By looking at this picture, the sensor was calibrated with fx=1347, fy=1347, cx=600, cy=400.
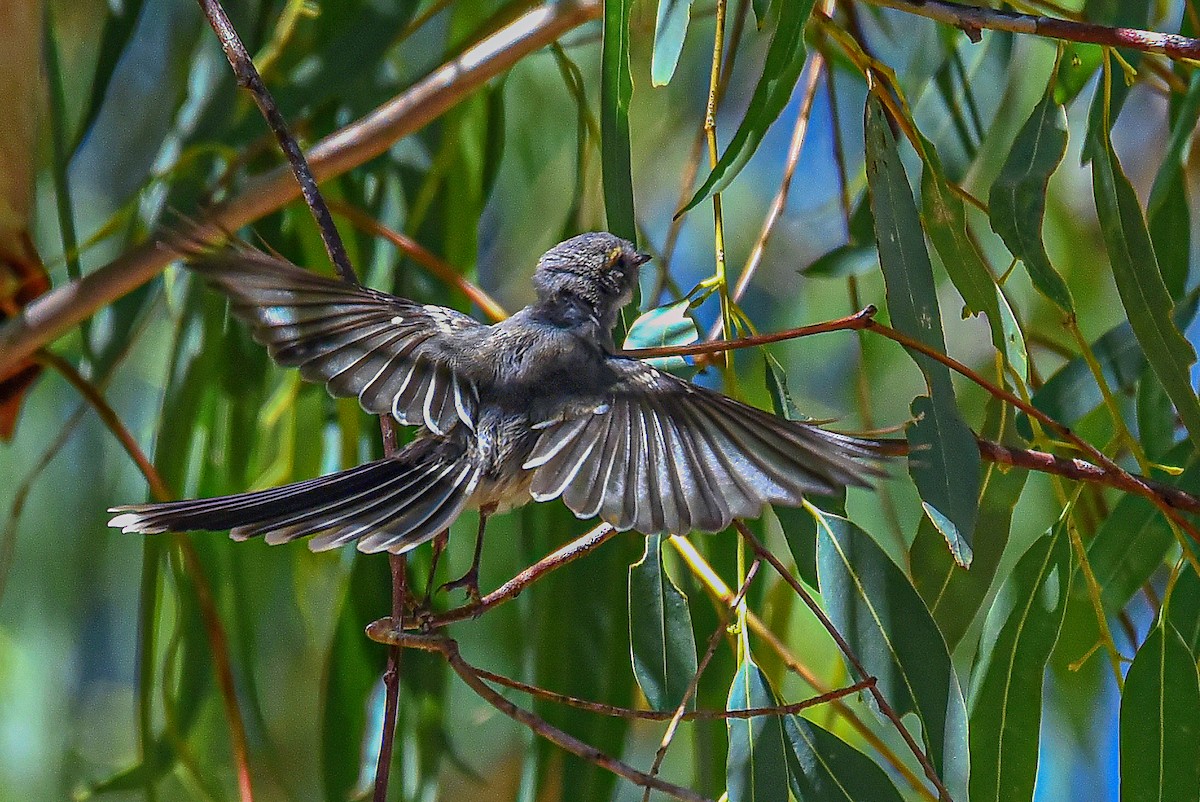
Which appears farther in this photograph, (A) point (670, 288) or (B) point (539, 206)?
(B) point (539, 206)

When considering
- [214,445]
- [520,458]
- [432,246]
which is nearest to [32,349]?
[214,445]

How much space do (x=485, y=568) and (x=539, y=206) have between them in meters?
0.83

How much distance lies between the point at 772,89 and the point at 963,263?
0.81 feet

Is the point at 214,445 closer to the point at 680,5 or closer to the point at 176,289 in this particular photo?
the point at 176,289

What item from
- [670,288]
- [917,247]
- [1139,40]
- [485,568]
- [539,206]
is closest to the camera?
[1139,40]

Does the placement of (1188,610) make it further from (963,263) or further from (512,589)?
(512,589)

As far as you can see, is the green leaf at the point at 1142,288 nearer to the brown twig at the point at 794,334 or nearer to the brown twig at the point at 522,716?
the brown twig at the point at 794,334

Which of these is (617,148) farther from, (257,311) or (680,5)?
(257,311)

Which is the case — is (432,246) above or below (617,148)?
above

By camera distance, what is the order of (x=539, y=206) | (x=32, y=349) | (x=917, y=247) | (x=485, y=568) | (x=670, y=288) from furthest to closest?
(x=539, y=206) < (x=485, y=568) < (x=670, y=288) < (x=32, y=349) < (x=917, y=247)

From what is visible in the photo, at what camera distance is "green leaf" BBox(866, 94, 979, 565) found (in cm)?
102

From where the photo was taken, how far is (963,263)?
3.99 feet

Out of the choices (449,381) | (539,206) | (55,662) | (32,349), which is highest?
(539,206)

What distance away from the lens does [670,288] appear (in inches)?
69.0
